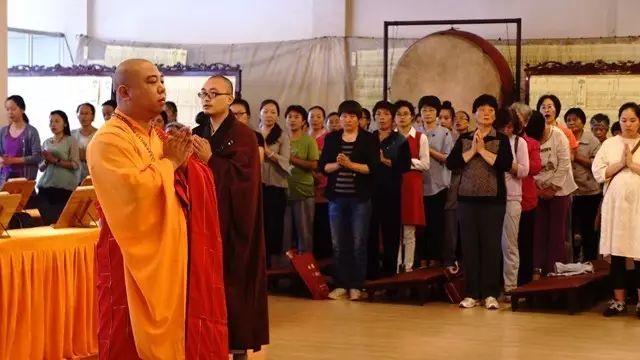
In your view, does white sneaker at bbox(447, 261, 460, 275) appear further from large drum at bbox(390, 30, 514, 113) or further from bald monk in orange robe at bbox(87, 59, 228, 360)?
bald monk in orange robe at bbox(87, 59, 228, 360)

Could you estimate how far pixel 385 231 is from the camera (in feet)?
25.9

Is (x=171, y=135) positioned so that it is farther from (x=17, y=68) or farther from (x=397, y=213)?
(x=17, y=68)

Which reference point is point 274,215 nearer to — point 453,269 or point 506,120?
point 453,269

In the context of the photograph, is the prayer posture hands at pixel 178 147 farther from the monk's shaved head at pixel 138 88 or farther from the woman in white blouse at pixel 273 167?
the woman in white blouse at pixel 273 167

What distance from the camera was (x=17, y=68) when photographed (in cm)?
1101

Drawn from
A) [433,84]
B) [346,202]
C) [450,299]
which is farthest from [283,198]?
[433,84]

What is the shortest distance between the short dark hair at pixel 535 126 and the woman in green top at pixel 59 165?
3.55m

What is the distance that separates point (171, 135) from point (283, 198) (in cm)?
459

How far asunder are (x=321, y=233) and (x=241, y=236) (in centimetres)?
423

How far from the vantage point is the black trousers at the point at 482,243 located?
23.0 ft

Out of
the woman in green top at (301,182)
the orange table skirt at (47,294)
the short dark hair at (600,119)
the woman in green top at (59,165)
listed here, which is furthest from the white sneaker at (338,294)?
the short dark hair at (600,119)

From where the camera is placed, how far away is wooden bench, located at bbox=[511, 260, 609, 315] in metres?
6.94

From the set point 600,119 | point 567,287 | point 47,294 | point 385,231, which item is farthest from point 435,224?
point 47,294

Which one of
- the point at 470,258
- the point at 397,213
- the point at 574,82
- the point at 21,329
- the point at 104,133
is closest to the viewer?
the point at 104,133
